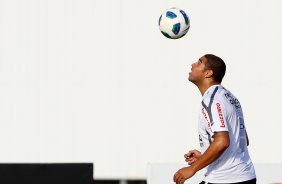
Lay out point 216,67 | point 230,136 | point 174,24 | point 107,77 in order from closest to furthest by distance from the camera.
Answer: point 230,136 → point 216,67 → point 174,24 → point 107,77

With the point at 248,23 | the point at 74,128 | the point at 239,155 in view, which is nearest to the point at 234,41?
the point at 248,23

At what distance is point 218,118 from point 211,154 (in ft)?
0.80

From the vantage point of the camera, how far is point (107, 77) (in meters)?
7.60

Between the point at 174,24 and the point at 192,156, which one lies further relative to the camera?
the point at 174,24

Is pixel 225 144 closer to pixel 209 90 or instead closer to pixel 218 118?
pixel 218 118

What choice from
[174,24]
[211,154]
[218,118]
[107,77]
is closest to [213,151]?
[211,154]

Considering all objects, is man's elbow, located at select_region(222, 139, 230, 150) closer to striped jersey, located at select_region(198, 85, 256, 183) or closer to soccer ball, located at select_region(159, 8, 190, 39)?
striped jersey, located at select_region(198, 85, 256, 183)

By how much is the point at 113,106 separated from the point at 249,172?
351cm

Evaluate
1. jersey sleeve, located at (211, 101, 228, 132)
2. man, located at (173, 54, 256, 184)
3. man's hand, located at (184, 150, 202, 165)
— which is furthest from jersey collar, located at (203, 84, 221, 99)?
man's hand, located at (184, 150, 202, 165)

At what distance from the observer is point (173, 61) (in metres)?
7.60

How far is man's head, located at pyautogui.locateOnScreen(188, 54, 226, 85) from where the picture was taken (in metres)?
4.39

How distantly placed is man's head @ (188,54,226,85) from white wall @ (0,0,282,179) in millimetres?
3149

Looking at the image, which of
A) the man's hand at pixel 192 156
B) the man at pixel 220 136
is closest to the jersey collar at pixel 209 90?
the man at pixel 220 136

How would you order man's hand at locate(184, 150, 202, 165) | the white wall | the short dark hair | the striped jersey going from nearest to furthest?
the striped jersey → the short dark hair → man's hand at locate(184, 150, 202, 165) → the white wall
